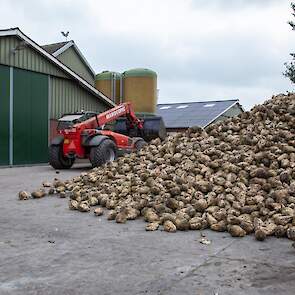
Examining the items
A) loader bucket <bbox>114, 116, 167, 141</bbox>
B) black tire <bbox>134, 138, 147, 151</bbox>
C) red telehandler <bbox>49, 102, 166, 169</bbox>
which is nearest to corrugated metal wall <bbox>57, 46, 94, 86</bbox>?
loader bucket <bbox>114, 116, 167, 141</bbox>

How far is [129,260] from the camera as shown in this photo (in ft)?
Result: 16.4

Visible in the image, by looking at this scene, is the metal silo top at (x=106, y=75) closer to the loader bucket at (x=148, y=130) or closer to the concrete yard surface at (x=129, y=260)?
the loader bucket at (x=148, y=130)

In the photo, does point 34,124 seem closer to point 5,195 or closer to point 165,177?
point 5,195

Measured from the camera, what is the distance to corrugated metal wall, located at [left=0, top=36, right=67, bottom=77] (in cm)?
1560

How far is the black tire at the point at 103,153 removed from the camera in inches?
531

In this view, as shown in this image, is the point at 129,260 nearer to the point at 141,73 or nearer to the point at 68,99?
the point at 68,99

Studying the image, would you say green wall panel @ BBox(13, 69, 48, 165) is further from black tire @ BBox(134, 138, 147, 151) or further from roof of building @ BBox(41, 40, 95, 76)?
roof of building @ BBox(41, 40, 95, 76)

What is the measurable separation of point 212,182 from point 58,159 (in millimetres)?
7742

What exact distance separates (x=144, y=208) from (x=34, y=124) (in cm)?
1061

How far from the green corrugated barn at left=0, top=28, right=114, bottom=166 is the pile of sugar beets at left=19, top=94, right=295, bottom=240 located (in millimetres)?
6703

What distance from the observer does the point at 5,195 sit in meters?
9.62

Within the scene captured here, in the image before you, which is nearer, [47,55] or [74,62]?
[47,55]

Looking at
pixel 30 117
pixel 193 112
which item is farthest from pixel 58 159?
pixel 193 112

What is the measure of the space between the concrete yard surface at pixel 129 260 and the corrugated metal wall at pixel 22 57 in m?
9.69
